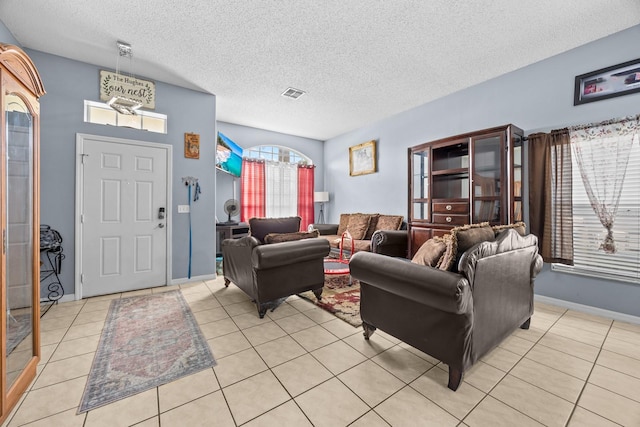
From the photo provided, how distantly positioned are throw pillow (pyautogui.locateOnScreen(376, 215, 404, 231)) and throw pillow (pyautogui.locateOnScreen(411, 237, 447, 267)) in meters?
2.90

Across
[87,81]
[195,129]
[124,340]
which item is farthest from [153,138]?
[124,340]

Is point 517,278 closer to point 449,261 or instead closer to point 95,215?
point 449,261

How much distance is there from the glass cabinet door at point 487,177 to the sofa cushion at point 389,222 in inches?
63.0

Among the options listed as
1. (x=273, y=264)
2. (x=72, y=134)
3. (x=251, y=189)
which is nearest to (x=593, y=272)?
(x=273, y=264)

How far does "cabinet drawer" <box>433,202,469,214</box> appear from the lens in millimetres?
3363

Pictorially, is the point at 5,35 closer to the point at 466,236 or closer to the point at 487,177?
the point at 466,236

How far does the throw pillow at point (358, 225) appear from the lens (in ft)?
17.0

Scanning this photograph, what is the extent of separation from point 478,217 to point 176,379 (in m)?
3.49

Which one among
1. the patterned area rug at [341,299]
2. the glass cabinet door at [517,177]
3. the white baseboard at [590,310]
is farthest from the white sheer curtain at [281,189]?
the white baseboard at [590,310]

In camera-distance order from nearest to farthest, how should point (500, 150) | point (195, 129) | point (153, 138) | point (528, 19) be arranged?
point (528, 19)
point (500, 150)
point (153, 138)
point (195, 129)

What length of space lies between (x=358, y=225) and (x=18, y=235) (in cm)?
455

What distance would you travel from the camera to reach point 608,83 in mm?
2713

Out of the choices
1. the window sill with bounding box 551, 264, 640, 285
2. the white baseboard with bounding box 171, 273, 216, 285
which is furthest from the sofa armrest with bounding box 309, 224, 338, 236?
the window sill with bounding box 551, 264, 640, 285

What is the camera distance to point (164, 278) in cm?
373
